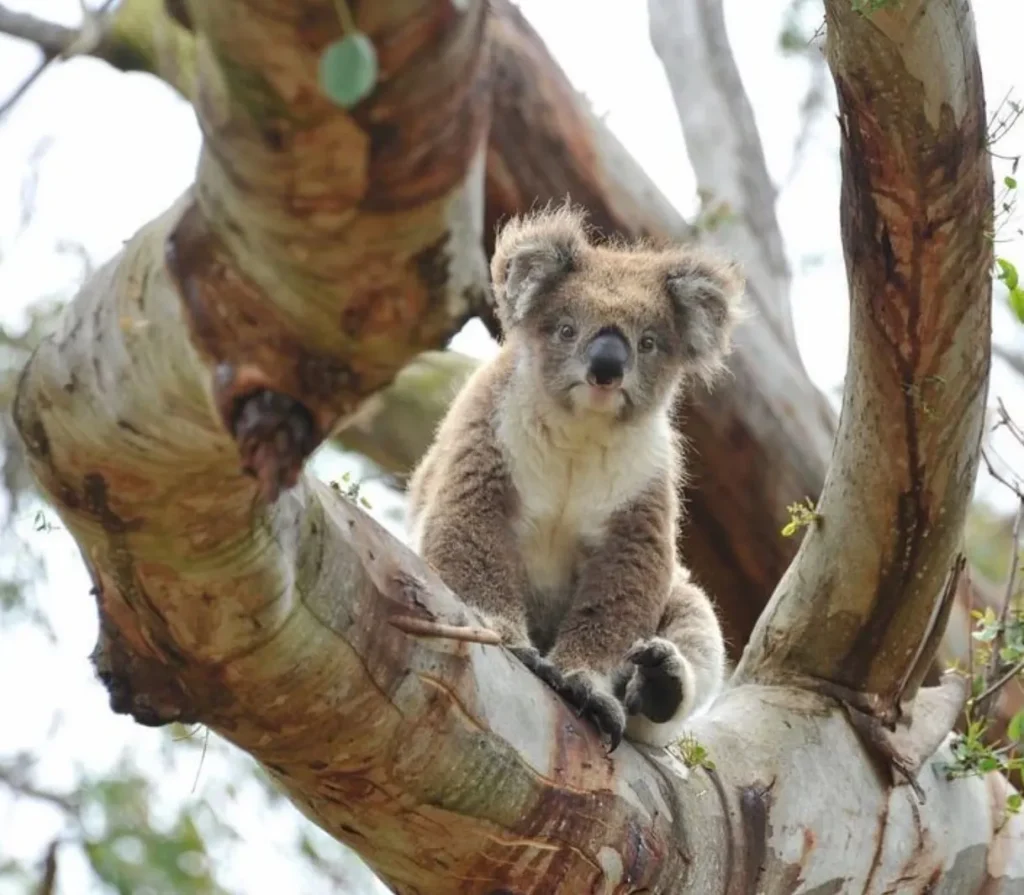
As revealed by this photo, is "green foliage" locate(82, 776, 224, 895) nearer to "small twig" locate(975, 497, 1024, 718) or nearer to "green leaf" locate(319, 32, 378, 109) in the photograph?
"small twig" locate(975, 497, 1024, 718)

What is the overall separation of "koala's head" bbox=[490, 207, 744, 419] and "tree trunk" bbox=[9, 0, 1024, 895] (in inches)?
27.7

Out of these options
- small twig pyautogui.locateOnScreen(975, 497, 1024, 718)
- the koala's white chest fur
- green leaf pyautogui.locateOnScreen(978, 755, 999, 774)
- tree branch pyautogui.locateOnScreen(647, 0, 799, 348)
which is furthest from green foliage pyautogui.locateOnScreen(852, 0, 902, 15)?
tree branch pyautogui.locateOnScreen(647, 0, 799, 348)

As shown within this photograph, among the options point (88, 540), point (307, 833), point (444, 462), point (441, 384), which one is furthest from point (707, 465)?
point (88, 540)

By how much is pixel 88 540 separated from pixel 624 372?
88.2 inches

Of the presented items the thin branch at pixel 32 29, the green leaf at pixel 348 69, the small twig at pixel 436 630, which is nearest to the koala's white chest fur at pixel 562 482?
the small twig at pixel 436 630

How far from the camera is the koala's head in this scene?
4.23m

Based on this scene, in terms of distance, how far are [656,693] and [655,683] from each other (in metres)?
0.02

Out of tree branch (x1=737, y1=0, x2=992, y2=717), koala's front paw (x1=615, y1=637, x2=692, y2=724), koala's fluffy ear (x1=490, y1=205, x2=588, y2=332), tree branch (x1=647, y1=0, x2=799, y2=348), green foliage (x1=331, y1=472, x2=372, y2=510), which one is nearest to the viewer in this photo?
tree branch (x1=737, y1=0, x2=992, y2=717)

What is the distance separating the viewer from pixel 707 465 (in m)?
5.83

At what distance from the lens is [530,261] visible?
439 centimetres

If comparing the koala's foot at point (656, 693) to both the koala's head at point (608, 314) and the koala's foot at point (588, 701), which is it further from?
the koala's head at point (608, 314)

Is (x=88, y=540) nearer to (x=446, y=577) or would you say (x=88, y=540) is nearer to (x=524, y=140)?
(x=446, y=577)

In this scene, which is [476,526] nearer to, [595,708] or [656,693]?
[656,693]

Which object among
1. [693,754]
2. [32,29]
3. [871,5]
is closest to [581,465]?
[693,754]
